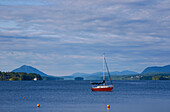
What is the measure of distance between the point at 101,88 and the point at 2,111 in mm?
82523

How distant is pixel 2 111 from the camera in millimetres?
64938

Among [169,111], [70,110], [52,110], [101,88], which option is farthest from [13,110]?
[101,88]

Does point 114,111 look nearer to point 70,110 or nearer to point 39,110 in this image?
point 70,110

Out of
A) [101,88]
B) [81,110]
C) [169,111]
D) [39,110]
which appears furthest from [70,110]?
[101,88]

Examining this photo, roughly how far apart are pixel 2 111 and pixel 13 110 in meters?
2.85

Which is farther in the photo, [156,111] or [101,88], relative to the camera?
[101,88]

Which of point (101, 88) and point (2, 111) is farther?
point (101, 88)

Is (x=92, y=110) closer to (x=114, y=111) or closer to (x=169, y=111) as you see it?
(x=114, y=111)

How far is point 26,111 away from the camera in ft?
215

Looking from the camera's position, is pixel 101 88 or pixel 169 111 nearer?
pixel 169 111

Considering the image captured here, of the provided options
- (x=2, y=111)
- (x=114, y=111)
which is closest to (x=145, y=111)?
(x=114, y=111)

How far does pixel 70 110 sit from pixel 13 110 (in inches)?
531

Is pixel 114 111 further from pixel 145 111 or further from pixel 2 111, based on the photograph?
pixel 2 111

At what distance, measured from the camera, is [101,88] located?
14275cm
